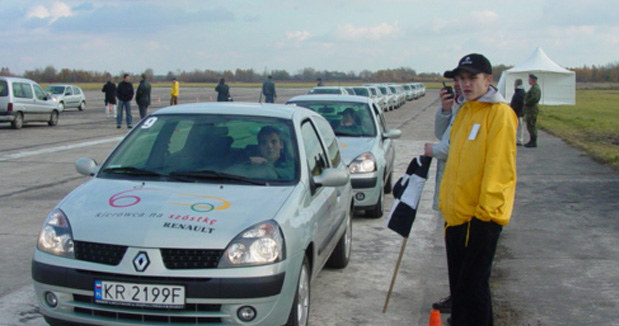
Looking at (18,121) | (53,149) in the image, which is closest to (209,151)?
(53,149)

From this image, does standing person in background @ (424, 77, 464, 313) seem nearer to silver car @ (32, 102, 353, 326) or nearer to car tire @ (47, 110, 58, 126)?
silver car @ (32, 102, 353, 326)

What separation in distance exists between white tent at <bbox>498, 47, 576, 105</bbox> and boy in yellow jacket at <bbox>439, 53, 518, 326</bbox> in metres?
40.2

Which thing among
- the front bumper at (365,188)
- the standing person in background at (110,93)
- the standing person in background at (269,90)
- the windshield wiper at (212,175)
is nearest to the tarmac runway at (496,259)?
Answer: the front bumper at (365,188)

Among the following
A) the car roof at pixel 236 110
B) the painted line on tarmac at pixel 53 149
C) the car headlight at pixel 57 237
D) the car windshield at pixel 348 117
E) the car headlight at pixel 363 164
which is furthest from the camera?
the painted line on tarmac at pixel 53 149

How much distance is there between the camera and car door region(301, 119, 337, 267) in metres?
5.03

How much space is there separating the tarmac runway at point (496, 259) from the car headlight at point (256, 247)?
107 centimetres

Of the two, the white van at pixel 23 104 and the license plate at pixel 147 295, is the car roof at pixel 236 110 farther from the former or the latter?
the white van at pixel 23 104

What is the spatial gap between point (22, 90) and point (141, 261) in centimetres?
2106

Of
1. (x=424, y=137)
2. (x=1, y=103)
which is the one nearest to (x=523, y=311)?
(x=424, y=137)

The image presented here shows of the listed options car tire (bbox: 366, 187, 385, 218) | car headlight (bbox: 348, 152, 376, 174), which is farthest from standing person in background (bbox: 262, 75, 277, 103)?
car headlight (bbox: 348, 152, 376, 174)

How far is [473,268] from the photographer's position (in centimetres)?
420

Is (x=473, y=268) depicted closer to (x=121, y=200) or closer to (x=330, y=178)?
(x=330, y=178)

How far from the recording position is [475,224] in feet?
13.5

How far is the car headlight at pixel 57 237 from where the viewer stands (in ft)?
13.6
